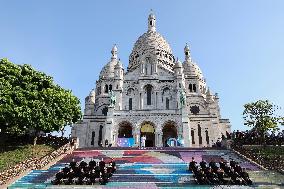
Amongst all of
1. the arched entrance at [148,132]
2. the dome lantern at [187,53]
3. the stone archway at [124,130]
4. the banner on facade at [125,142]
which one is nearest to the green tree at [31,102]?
the banner on facade at [125,142]

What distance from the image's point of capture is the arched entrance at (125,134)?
39.9 meters

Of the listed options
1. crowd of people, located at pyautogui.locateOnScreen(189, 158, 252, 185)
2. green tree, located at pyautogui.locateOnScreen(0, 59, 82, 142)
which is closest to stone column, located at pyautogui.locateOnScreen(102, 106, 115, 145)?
green tree, located at pyautogui.locateOnScreen(0, 59, 82, 142)

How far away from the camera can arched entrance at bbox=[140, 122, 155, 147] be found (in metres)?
43.5

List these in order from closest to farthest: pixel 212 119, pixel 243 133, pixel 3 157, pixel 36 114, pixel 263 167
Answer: pixel 263 167 → pixel 3 157 → pixel 36 114 → pixel 243 133 → pixel 212 119

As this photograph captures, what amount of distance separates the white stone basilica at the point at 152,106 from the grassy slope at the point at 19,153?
40.3ft

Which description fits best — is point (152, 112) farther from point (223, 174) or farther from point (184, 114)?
point (223, 174)

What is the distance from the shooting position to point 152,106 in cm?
4772

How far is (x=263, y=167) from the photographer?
22.3 meters

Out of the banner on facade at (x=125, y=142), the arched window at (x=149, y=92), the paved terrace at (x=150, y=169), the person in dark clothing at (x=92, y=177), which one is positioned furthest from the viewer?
the arched window at (x=149, y=92)

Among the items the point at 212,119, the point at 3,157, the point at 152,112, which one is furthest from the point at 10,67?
the point at 212,119

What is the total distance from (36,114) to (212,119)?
1106 inches

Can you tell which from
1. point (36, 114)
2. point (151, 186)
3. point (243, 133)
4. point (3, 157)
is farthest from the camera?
point (243, 133)

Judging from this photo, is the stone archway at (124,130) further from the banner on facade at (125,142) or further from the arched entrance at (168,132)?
the arched entrance at (168,132)

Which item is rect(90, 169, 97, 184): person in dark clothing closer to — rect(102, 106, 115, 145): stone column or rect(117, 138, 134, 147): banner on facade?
rect(117, 138, 134, 147): banner on facade
